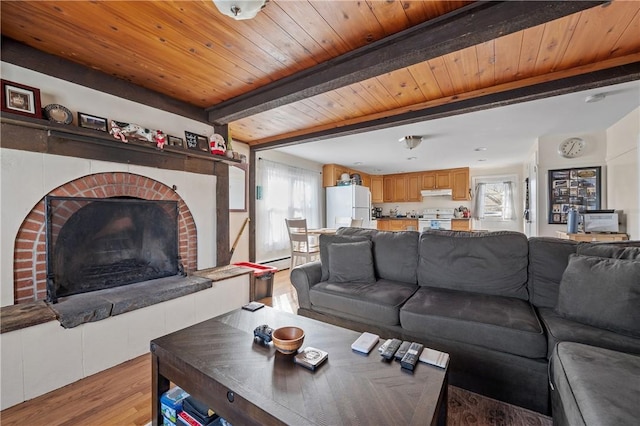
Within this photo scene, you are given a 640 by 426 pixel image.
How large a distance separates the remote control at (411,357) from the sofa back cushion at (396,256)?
1.22 m

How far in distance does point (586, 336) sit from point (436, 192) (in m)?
5.65

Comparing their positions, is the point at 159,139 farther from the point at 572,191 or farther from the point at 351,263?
the point at 572,191

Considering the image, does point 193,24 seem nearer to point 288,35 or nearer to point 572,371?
point 288,35

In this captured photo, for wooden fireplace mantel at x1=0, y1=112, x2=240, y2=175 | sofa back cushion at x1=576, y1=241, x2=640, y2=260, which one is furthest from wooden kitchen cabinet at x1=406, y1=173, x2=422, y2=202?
wooden fireplace mantel at x1=0, y1=112, x2=240, y2=175

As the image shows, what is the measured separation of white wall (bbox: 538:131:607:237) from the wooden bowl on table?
4.31 meters

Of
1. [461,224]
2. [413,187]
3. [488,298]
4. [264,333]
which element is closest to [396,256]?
[488,298]

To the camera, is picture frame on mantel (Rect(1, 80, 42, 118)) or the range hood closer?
picture frame on mantel (Rect(1, 80, 42, 118))

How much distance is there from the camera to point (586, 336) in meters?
1.38

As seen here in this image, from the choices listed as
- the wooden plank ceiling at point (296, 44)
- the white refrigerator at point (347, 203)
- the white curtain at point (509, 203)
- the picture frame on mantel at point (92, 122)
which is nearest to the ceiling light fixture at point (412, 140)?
the wooden plank ceiling at point (296, 44)

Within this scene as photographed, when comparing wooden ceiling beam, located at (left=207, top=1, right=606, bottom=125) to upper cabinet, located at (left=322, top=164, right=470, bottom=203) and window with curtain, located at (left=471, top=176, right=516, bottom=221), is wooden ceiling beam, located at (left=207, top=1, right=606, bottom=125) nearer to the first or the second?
upper cabinet, located at (left=322, top=164, right=470, bottom=203)

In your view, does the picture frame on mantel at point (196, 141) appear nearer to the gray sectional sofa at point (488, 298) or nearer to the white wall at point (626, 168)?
the gray sectional sofa at point (488, 298)

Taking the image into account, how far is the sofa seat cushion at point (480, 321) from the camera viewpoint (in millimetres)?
1464

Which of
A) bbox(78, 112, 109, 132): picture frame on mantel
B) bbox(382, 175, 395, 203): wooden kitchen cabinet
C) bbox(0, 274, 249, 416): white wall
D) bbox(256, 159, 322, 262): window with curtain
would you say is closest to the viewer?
bbox(0, 274, 249, 416): white wall

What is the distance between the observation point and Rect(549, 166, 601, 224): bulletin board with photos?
352 centimetres
